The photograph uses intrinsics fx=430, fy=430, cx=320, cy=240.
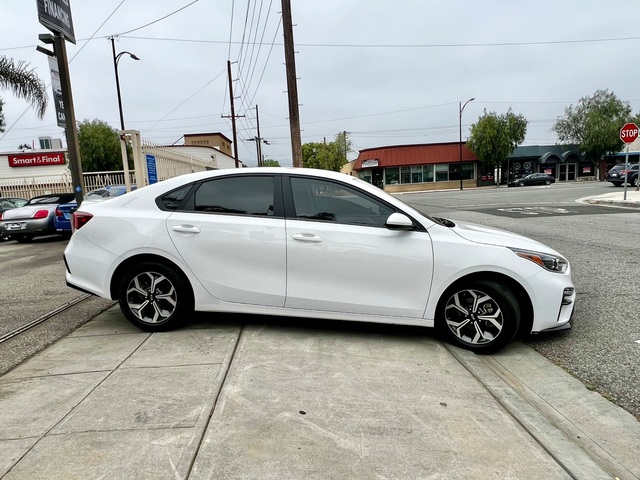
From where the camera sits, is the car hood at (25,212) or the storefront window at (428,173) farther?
the storefront window at (428,173)

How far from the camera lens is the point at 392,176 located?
50938 mm

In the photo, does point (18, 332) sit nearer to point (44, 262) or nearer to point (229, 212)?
point (229, 212)

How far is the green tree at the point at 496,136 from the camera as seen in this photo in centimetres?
4778

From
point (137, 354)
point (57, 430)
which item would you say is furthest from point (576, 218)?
point (57, 430)

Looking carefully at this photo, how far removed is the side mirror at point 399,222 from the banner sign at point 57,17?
8.47 metres

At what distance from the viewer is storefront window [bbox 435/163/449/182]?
50.6 m

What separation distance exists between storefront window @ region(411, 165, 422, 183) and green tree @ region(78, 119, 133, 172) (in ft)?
103

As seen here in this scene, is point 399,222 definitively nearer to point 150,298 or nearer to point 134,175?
point 150,298

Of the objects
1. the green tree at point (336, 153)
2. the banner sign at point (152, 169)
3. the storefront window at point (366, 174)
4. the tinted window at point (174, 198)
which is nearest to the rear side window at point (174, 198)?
the tinted window at point (174, 198)

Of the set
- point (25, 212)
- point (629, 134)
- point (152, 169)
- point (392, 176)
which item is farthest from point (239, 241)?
point (392, 176)

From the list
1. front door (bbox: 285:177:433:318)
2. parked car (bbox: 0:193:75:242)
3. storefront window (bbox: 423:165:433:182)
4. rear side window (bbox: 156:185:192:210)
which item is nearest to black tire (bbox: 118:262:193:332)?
rear side window (bbox: 156:185:192:210)

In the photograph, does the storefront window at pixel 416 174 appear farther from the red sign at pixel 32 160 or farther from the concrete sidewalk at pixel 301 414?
the concrete sidewalk at pixel 301 414

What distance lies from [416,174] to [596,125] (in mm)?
22920

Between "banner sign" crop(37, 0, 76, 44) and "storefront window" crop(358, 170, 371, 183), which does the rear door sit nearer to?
"banner sign" crop(37, 0, 76, 44)
